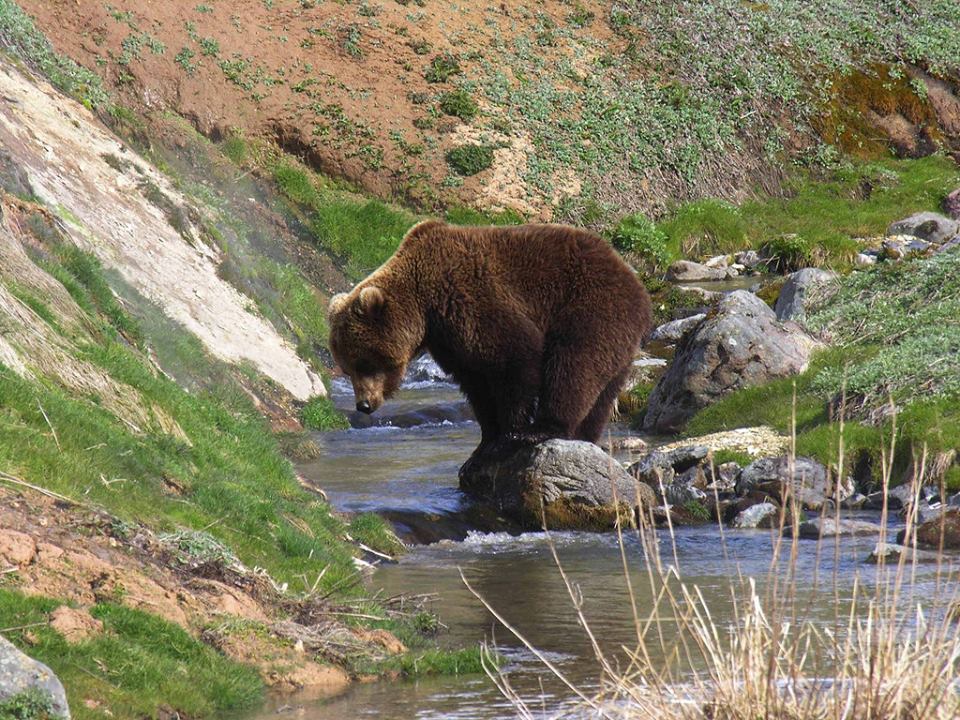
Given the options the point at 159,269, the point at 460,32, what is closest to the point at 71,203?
the point at 159,269

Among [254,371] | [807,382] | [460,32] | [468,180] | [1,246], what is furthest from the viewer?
[460,32]

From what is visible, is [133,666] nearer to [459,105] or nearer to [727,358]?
[727,358]

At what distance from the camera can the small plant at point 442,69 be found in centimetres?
3366

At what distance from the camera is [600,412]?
46.6 feet

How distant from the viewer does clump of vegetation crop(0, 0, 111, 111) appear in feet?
79.0

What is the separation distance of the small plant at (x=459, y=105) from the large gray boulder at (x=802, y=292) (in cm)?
1271

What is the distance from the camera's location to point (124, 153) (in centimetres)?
2202

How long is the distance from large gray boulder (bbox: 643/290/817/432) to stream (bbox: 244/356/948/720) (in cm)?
283

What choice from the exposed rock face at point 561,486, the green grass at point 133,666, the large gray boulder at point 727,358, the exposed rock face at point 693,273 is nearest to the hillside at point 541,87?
the exposed rock face at point 693,273

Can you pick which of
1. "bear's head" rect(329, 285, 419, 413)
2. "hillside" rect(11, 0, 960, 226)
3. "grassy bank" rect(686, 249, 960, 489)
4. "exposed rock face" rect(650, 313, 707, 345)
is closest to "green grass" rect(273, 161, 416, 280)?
"hillside" rect(11, 0, 960, 226)

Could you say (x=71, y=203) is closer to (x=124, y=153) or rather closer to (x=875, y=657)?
(x=124, y=153)

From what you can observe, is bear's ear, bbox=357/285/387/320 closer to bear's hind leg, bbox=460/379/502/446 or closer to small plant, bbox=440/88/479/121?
bear's hind leg, bbox=460/379/502/446

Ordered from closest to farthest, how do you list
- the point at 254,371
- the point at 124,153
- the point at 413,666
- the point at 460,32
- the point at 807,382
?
the point at 413,666 < the point at 807,382 < the point at 254,371 < the point at 124,153 < the point at 460,32

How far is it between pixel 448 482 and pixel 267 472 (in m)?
3.06
